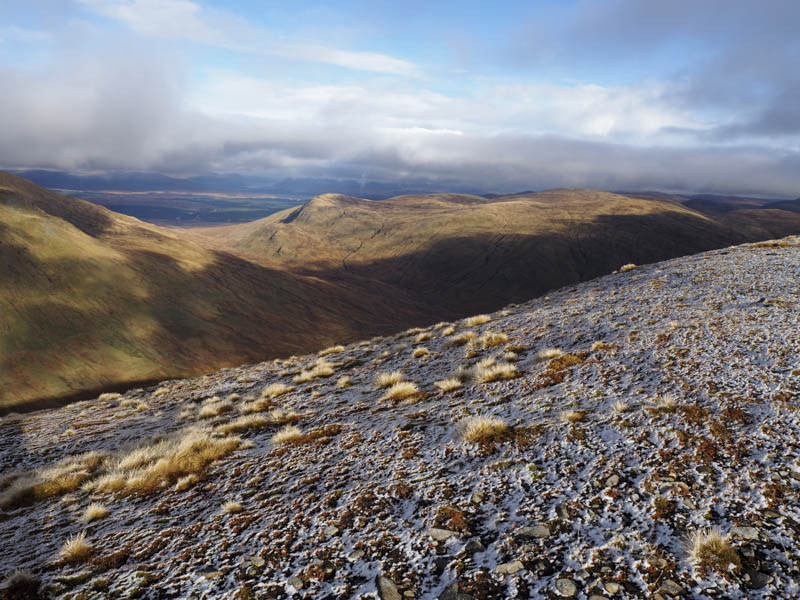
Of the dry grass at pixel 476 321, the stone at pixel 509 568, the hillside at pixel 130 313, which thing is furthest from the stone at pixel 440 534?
the hillside at pixel 130 313

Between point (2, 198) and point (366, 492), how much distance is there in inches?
6828

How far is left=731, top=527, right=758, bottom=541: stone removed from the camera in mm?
4797

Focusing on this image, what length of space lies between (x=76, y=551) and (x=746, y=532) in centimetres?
1000

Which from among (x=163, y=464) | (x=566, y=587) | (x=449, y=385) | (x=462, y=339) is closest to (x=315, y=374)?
(x=462, y=339)

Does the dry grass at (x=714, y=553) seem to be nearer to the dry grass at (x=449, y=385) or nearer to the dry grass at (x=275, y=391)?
the dry grass at (x=449, y=385)

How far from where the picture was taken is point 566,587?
175 inches

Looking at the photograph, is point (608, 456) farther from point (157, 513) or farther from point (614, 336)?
point (157, 513)

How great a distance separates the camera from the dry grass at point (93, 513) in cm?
765

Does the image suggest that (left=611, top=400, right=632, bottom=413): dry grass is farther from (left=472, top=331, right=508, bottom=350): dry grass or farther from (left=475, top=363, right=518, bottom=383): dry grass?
(left=472, top=331, right=508, bottom=350): dry grass

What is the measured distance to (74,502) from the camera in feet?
28.1

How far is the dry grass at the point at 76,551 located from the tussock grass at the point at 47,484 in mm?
3911

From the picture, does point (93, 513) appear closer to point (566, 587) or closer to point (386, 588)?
point (386, 588)

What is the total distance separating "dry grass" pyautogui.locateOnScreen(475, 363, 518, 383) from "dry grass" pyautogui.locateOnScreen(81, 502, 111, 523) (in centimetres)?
971

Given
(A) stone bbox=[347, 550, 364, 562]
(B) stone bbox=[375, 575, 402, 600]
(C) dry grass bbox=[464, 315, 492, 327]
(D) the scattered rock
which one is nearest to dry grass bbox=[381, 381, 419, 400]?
→ (A) stone bbox=[347, 550, 364, 562]
